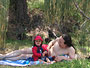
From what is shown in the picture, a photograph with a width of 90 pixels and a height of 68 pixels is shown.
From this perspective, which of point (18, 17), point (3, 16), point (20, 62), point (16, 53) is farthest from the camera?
point (18, 17)

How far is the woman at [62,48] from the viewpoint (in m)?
2.98

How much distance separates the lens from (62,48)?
3.17 m

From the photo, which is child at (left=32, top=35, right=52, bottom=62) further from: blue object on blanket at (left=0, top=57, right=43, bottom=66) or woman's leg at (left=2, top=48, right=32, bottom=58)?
woman's leg at (left=2, top=48, right=32, bottom=58)

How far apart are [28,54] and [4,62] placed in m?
0.63

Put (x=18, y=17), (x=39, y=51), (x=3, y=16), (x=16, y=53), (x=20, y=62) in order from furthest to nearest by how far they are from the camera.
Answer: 1. (x=18, y=17)
2. (x=3, y=16)
3. (x=16, y=53)
4. (x=39, y=51)
5. (x=20, y=62)

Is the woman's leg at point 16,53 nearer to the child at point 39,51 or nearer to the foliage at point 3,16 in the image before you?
the child at point 39,51

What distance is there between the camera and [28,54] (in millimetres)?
3359

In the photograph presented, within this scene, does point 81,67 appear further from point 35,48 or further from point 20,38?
point 20,38

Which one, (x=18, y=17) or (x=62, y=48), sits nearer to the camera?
(x=62, y=48)

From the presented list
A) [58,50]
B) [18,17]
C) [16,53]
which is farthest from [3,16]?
[18,17]

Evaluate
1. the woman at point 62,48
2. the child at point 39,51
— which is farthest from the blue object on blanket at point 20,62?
the woman at point 62,48

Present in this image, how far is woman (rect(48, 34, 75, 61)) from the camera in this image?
2984mm

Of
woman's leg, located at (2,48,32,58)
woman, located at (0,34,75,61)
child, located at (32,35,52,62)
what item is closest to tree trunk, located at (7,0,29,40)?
woman's leg, located at (2,48,32,58)

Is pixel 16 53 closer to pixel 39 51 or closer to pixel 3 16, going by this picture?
pixel 39 51
